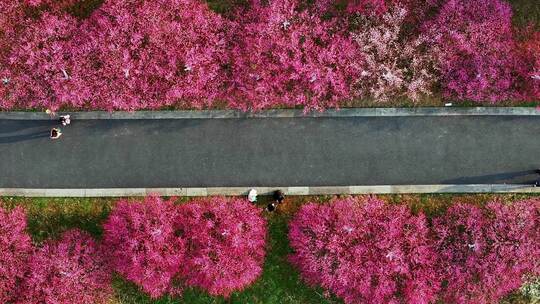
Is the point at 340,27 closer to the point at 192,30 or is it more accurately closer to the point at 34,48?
the point at 192,30

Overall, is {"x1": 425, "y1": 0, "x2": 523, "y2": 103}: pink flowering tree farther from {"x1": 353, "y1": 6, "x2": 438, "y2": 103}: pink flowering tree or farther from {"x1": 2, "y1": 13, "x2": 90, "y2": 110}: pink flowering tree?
{"x1": 2, "y1": 13, "x2": 90, "y2": 110}: pink flowering tree

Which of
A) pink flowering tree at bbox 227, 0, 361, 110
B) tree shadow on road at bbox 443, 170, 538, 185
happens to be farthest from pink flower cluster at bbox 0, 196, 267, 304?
tree shadow on road at bbox 443, 170, 538, 185

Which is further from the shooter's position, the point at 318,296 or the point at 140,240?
the point at 318,296

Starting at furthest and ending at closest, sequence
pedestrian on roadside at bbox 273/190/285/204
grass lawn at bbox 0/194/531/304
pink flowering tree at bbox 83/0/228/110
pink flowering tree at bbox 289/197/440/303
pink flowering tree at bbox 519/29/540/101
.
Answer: grass lawn at bbox 0/194/531/304
pedestrian on roadside at bbox 273/190/285/204
pink flowering tree at bbox 519/29/540/101
pink flowering tree at bbox 83/0/228/110
pink flowering tree at bbox 289/197/440/303

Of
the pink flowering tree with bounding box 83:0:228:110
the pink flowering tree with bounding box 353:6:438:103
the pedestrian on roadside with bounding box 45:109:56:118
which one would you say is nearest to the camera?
the pink flowering tree with bounding box 83:0:228:110

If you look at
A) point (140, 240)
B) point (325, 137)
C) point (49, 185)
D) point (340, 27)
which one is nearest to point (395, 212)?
point (325, 137)

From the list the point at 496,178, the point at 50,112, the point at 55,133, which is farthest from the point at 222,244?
the point at 496,178


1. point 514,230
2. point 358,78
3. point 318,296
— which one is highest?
point 358,78
